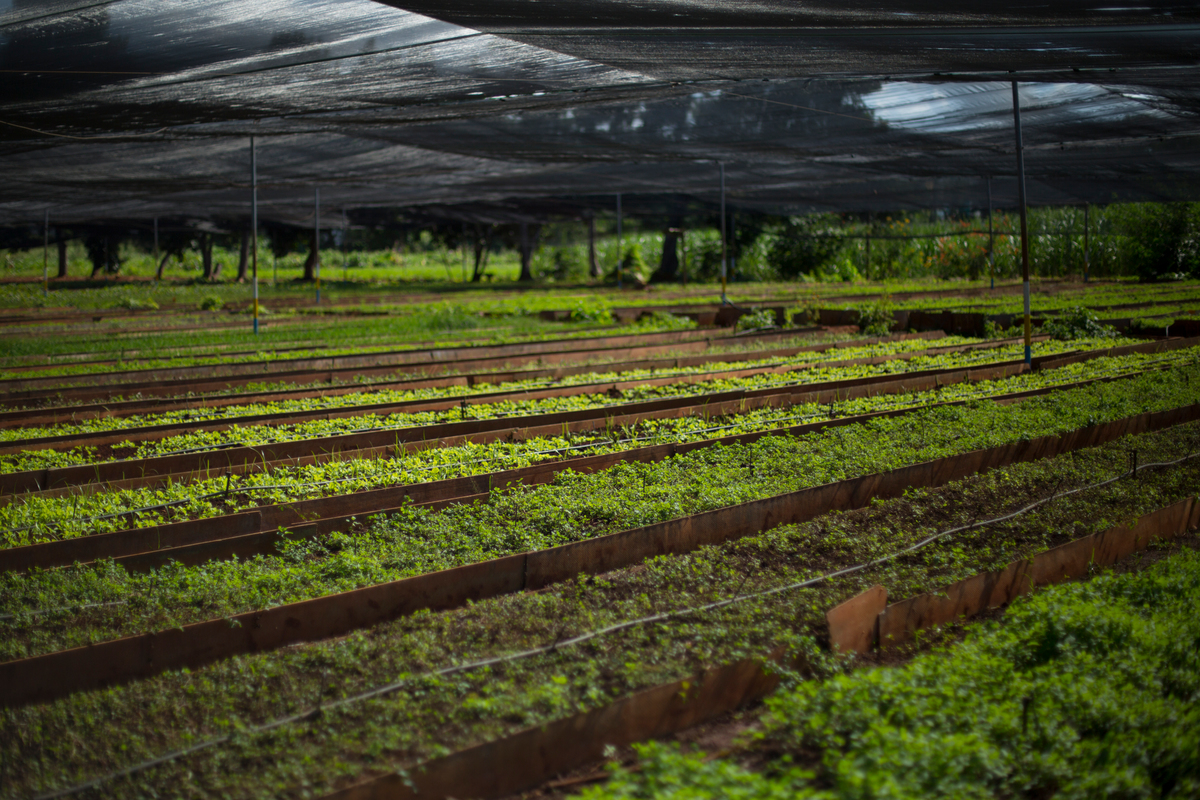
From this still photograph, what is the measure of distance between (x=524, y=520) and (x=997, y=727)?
2586mm

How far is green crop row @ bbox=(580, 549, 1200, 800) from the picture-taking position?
2.38 m

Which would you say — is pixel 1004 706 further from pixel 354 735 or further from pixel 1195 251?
pixel 1195 251

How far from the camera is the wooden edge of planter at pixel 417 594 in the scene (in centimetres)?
313

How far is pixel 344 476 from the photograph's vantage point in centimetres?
546

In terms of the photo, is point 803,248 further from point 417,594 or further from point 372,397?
point 417,594

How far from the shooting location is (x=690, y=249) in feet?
97.1

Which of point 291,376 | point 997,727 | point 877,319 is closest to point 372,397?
point 291,376

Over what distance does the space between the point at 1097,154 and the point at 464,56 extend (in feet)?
35.2

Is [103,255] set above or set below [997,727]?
below

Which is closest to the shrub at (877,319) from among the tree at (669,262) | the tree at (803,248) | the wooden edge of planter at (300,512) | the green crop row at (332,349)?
the green crop row at (332,349)

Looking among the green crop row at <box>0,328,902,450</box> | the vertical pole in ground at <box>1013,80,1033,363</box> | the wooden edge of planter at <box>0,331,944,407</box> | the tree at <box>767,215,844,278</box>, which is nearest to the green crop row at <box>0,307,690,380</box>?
the wooden edge of planter at <box>0,331,944,407</box>

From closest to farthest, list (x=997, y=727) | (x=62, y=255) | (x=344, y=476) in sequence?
(x=997, y=727) → (x=344, y=476) → (x=62, y=255)

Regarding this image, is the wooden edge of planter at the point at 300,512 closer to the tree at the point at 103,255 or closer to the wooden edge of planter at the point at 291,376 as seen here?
the wooden edge of planter at the point at 291,376

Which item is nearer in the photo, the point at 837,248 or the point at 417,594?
the point at 417,594
